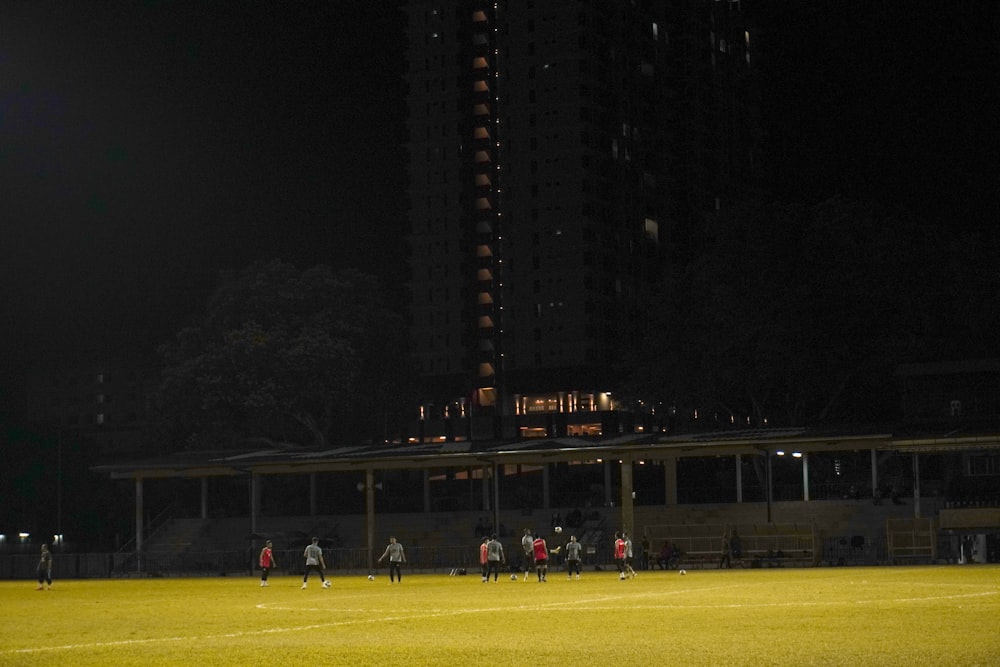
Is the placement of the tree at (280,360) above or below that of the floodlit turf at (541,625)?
above

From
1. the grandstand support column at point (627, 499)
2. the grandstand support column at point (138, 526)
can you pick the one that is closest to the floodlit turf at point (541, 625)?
the grandstand support column at point (627, 499)

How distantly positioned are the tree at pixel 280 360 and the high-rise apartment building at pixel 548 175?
39401 millimetres

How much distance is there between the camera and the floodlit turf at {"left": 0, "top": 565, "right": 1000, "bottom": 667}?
19.0 metres

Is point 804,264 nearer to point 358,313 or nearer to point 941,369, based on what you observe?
point 941,369

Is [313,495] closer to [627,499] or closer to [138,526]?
[138,526]

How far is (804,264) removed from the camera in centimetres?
7825

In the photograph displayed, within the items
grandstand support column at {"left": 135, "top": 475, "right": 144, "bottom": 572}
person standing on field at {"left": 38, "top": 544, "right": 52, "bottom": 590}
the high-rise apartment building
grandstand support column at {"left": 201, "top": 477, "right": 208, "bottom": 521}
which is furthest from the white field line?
the high-rise apartment building

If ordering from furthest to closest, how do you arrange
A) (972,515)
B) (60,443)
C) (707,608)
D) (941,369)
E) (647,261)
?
(647,261), (60,443), (941,369), (972,515), (707,608)

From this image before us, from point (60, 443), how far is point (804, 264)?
54735 mm

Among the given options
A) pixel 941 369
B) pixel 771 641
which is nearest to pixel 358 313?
pixel 941 369

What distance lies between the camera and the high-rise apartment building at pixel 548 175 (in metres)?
137

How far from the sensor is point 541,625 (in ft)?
80.9

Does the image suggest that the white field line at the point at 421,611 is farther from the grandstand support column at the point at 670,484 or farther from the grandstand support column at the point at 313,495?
the grandstand support column at the point at 313,495

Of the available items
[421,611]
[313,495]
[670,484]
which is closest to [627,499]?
[670,484]
